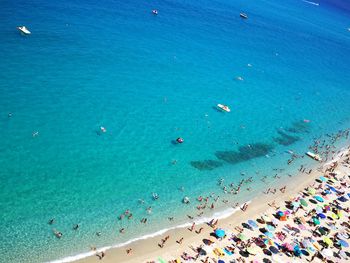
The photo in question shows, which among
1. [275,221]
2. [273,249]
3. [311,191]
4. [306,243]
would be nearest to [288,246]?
[273,249]

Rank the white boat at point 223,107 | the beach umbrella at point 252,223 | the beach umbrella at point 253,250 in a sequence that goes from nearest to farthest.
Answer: the beach umbrella at point 253,250, the beach umbrella at point 252,223, the white boat at point 223,107

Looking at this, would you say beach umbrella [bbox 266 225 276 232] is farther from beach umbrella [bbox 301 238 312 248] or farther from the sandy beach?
beach umbrella [bbox 301 238 312 248]

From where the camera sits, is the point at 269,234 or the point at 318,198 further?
the point at 318,198

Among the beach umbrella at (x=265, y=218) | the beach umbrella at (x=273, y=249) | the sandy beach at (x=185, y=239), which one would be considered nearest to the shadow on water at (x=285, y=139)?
the sandy beach at (x=185, y=239)

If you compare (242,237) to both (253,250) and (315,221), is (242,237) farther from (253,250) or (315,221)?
(315,221)

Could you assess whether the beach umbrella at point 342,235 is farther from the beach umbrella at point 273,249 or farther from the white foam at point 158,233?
the white foam at point 158,233

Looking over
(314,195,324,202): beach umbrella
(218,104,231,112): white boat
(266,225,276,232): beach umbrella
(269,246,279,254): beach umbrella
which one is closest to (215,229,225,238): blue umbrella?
(269,246,279,254): beach umbrella

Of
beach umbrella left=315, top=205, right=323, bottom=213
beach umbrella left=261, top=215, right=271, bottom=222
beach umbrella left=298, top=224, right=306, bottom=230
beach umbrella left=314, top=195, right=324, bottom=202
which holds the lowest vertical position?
beach umbrella left=261, top=215, right=271, bottom=222
